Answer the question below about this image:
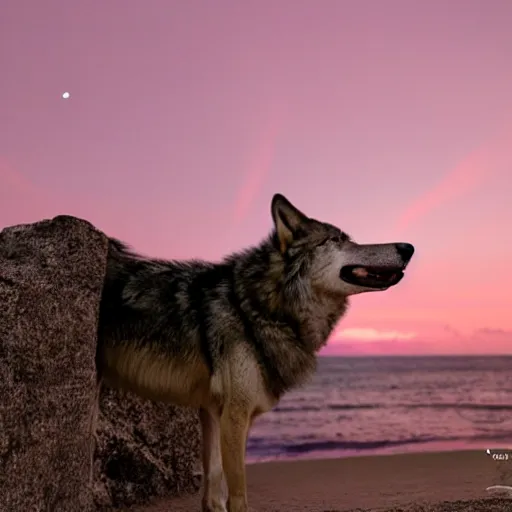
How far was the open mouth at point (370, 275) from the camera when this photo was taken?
518cm

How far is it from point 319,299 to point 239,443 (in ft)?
4.07

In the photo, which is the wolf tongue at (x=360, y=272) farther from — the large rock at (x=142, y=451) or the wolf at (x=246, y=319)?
the large rock at (x=142, y=451)

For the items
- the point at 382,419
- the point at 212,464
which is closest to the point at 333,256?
the point at 212,464

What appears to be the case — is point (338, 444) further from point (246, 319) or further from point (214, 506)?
point (246, 319)

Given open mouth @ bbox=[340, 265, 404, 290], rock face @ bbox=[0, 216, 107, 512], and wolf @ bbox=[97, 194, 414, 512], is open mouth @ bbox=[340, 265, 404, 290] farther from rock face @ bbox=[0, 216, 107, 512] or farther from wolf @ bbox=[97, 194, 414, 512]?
rock face @ bbox=[0, 216, 107, 512]

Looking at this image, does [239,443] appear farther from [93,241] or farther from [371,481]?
[371,481]

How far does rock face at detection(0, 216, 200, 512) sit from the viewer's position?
4.16m

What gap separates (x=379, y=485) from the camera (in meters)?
8.20

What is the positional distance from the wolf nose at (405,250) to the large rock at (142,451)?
3.54m

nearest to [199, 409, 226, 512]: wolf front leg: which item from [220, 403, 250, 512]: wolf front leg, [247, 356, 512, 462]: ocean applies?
[220, 403, 250, 512]: wolf front leg

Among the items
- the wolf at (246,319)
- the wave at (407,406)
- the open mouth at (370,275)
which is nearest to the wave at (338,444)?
the wave at (407,406)

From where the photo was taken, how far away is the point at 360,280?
5.19m

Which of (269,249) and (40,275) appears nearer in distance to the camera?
(40,275)

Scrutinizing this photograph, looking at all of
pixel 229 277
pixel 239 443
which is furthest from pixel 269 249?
pixel 239 443
